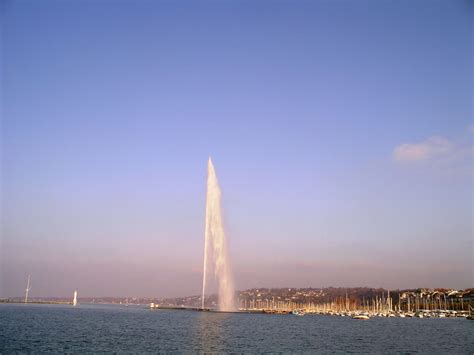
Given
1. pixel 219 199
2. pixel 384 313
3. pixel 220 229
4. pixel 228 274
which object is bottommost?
pixel 384 313

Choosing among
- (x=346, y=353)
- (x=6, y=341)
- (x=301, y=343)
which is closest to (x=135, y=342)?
(x=6, y=341)

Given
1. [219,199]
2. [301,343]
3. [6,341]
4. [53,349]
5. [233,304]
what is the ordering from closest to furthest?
[53,349]
[6,341]
[301,343]
[219,199]
[233,304]

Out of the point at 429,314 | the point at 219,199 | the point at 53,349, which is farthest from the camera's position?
the point at 429,314

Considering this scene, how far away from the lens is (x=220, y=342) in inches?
1687

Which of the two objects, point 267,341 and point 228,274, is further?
point 228,274

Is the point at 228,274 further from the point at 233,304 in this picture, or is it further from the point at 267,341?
the point at 267,341

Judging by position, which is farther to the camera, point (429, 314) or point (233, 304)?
point (429, 314)

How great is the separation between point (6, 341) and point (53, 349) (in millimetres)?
8595

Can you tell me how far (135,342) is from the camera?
41562mm

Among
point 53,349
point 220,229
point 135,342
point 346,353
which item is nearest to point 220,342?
point 135,342

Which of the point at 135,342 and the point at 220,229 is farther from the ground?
the point at 220,229

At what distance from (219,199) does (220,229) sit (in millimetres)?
6220

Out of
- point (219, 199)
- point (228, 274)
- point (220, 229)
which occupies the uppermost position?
point (219, 199)

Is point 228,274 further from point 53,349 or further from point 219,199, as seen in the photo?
point 53,349
